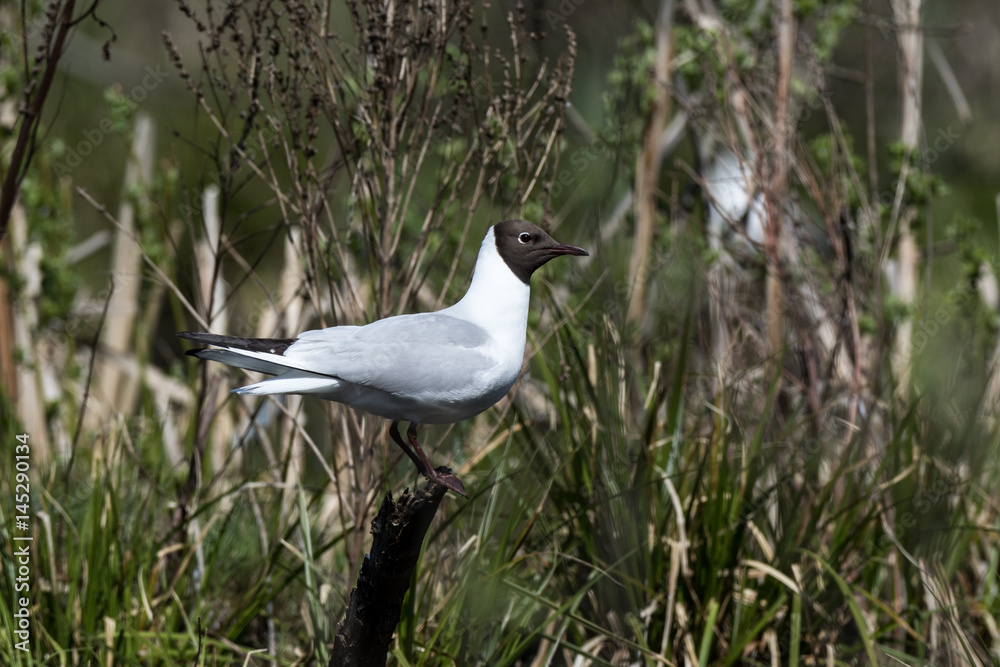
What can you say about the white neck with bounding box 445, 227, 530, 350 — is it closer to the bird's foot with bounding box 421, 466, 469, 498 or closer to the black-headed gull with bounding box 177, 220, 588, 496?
the black-headed gull with bounding box 177, 220, 588, 496

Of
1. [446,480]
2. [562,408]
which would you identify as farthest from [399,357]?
[562,408]

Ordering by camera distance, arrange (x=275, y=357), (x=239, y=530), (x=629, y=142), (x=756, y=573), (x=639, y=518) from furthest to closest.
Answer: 1. (x=629, y=142)
2. (x=239, y=530)
3. (x=756, y=573)
4. (x=639, y=518)
5. (x=275, y=357)

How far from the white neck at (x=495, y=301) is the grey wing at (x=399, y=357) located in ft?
0.33

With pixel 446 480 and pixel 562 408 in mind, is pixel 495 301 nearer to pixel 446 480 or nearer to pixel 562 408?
pixel 446 480

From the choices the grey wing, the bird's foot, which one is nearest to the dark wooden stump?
the bird's foot

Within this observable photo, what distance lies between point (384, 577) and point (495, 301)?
0.58 m

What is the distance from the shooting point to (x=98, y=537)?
98.8 inches

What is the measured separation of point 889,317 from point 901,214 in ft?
1.26

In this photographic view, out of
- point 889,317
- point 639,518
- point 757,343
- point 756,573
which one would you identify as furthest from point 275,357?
point 889,317

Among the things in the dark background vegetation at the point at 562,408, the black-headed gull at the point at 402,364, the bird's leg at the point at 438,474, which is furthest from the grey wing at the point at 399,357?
the dark background vegetation at the point at 562,408

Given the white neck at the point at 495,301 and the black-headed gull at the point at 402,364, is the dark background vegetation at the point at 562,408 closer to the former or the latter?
the white neck at the point at 495,301

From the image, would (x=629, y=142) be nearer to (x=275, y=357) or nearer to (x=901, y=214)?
(x=901, y=214)

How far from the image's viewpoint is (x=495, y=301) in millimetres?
1866

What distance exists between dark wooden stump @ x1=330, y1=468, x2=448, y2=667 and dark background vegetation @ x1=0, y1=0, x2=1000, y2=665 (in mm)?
299
